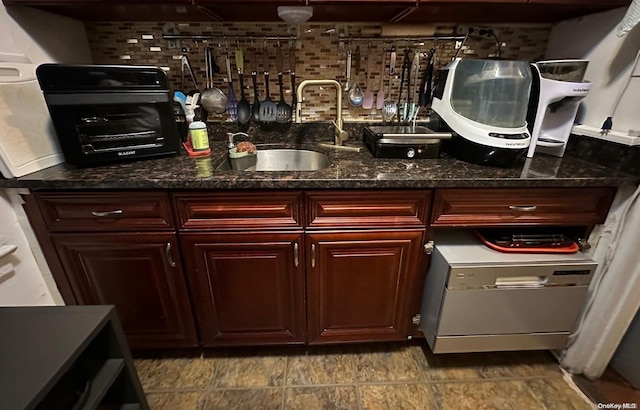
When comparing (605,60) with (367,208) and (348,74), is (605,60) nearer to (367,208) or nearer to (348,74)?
(348,74)

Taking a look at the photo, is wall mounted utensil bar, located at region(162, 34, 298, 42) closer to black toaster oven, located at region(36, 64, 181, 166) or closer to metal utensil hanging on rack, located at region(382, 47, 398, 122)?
black toaster oven, located at region(36, 64, 181, 166)

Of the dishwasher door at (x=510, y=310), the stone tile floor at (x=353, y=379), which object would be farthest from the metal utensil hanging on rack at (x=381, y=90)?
the stone tile floor at (x=353, y=379)

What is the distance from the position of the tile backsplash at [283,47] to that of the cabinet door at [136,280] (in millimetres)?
784

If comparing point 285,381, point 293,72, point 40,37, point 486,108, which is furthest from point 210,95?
point 285,381

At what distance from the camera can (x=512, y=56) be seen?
154 centimetres

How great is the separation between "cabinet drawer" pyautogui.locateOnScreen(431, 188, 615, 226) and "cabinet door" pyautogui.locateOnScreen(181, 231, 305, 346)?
0.58 m

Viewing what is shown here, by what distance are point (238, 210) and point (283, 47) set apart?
89cm

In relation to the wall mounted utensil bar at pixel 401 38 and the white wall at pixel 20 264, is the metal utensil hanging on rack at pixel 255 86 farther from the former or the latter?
the white wall at pixel 20 264

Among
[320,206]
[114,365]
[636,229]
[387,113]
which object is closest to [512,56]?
[387,113]

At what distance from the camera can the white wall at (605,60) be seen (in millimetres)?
1153

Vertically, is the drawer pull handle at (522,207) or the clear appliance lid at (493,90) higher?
the clear appliance lid at (493,90)

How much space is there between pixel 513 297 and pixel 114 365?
138 centimetres

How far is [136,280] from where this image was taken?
1.19 m

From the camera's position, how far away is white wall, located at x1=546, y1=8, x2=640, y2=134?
1.15 meters
